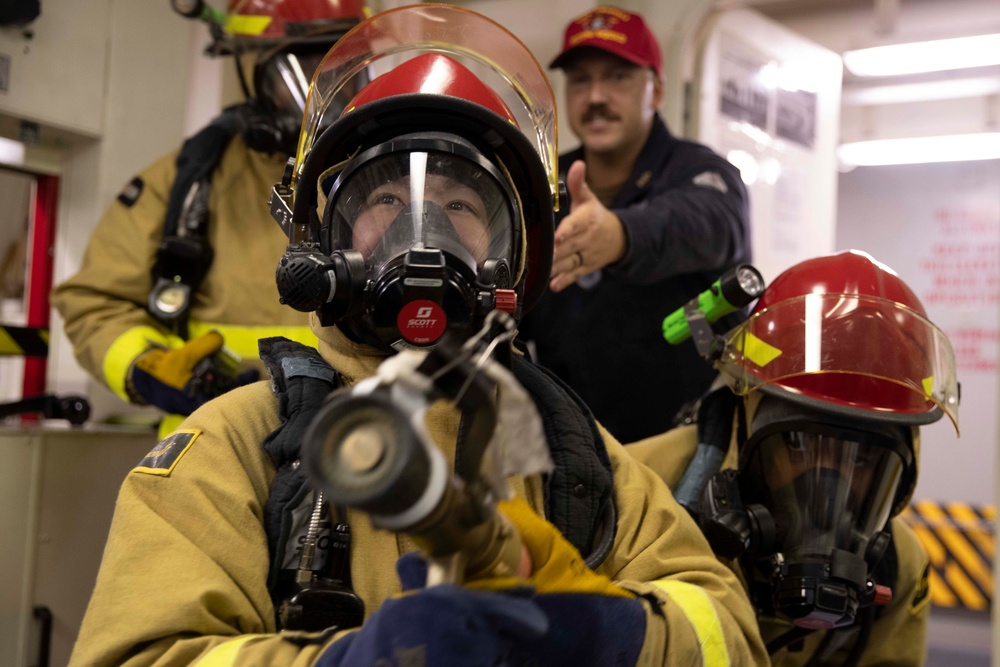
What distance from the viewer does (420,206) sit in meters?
1.34

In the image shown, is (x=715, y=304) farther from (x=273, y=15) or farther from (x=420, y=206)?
(x=273, y=15)

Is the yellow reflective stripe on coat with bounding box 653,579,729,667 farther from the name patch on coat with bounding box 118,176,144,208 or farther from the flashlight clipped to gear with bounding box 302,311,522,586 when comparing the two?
the name patch on coat with bounding box 118,176,144,208

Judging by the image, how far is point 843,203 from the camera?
24.9 ft

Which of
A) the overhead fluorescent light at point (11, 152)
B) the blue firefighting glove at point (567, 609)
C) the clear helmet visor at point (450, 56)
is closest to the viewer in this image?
the blue firefighting glove at point (567, 609)

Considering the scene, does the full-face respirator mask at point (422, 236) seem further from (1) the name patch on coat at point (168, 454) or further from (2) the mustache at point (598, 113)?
(2) the mustache at point (598, 113)

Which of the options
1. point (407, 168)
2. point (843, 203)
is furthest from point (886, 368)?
point (843, 203)

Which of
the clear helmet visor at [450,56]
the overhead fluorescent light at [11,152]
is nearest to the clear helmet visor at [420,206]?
the clear helmet visor at [450,56]

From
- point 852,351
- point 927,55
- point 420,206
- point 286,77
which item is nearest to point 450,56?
point 420,206

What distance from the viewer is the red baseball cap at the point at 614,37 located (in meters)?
2.94

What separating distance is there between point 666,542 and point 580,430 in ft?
0.67

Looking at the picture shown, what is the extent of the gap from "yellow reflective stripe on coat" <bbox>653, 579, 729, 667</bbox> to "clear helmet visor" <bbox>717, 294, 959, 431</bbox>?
54 centimetres

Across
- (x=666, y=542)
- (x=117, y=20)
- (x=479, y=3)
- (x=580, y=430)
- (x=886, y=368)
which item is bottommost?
(x=666, y=542)

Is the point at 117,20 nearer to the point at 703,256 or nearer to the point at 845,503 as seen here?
the point at 703,256

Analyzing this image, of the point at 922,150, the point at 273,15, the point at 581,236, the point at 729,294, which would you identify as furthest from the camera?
the point at 922,150
